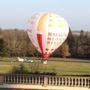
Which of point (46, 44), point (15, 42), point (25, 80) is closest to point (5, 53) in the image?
point (15, 42)

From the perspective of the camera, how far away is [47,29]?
32906mm

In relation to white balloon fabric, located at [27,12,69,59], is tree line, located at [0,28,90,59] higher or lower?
lower

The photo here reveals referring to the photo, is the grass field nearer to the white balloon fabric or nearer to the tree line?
the white balloon fabric

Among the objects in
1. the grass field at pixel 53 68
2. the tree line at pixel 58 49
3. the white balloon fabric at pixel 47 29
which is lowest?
the tree line at pixel 58 49

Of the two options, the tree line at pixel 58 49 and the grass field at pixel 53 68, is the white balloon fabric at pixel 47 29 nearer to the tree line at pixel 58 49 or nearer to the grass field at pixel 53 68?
the grass field at pixel 53 68

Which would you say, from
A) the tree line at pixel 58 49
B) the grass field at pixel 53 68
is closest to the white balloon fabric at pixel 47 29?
the grass field at pixel 53 68

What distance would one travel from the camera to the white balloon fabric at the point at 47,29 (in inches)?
1283

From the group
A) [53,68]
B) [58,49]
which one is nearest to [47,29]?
[53,68]

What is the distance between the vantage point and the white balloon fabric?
3259cm

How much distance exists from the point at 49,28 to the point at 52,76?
6899 millimetres

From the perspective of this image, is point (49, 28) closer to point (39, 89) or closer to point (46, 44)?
point (46, 44)

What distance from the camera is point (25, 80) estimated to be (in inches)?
1056

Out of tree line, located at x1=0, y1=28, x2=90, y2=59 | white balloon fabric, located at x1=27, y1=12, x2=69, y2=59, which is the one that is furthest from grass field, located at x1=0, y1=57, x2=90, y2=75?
tree line, located at x1=0, y1=28, x2=90, y2=59

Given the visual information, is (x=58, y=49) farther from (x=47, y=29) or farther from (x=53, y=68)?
(x=47, y=29)
